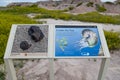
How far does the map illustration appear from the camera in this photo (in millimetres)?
4430

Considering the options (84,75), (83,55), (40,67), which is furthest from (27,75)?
(83,55)

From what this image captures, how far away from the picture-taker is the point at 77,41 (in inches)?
178

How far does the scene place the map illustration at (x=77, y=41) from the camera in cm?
443

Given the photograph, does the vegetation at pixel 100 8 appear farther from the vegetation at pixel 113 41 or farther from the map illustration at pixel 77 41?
the map illustration at pixel 77 41

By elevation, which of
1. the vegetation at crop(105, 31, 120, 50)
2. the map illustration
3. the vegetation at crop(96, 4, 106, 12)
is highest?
the map illustration

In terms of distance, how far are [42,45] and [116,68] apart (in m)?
2.51

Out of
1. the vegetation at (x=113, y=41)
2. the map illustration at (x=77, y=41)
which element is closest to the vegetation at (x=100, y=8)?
the vegetation at (x=113, y=41)

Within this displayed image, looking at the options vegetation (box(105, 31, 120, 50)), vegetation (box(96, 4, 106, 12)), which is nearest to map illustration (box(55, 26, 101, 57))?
vegetation (box(105, 31, 120, 50))

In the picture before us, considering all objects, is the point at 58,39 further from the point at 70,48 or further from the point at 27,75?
the point at 27,75

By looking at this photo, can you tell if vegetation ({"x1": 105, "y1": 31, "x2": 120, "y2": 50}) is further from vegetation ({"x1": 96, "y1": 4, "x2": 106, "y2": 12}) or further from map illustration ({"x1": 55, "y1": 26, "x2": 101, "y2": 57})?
vegetation ({"x1": 96, "y1": 4, "x2": 106, "y2": 12})

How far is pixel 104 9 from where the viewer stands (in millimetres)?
45188

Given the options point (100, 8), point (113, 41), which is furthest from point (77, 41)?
point (100, 8)

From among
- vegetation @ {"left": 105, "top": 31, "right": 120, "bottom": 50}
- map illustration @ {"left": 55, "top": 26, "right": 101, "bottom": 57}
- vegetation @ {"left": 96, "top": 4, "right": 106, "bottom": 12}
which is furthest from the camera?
vegetation @ {"left": 96, "top": 4, "right": 106, "bottom": 12}

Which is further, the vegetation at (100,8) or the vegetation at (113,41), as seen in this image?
the vegetation at (100,8)
